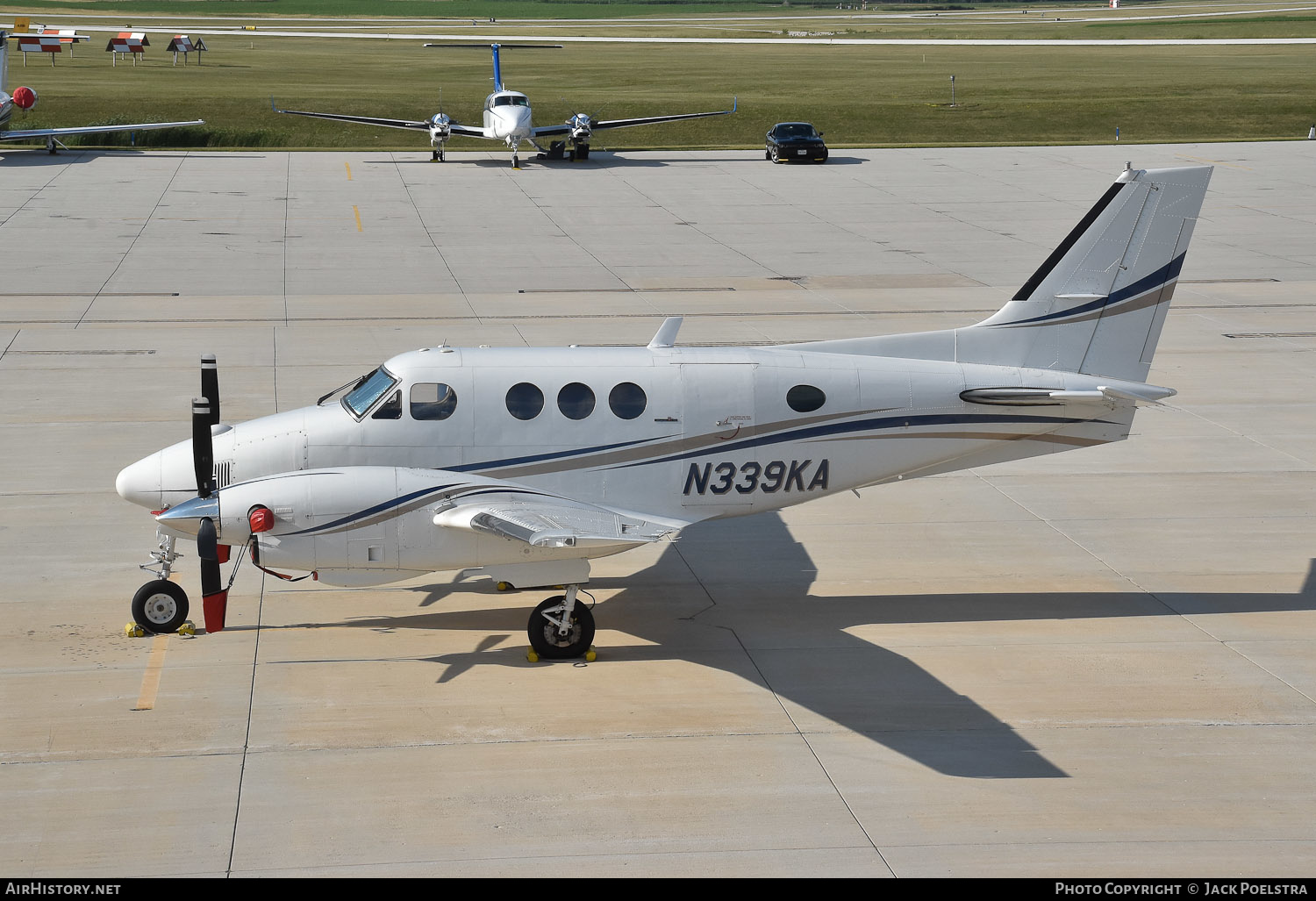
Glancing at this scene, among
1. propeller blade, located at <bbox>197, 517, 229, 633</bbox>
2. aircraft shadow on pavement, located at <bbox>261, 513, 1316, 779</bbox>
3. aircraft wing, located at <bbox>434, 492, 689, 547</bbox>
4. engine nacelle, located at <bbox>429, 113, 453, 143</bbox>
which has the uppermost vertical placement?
engine nacelle, located at <bbox>429, 113, 453, 143</bbox>

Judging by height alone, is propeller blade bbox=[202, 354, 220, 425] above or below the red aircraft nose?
below

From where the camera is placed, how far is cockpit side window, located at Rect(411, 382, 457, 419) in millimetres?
12703

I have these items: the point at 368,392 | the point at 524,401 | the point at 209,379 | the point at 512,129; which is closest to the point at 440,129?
the point at 512,129

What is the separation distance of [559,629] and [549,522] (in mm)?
1032

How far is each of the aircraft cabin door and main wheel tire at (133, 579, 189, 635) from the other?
5009 millimetres

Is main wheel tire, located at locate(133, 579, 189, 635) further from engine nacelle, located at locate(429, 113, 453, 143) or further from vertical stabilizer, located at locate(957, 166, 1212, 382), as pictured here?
engine nacelle, located at locate(429, 113, 453, 143)

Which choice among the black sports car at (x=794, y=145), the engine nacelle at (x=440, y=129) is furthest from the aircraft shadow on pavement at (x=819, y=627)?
the engine nacelle at (x=440, y=129)

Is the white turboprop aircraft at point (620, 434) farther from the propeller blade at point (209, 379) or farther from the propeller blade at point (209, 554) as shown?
the propeller blade at point (209, 379)

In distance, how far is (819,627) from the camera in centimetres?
1321

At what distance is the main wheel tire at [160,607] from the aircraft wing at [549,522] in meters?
2.76

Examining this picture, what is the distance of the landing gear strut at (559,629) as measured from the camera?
1221cm

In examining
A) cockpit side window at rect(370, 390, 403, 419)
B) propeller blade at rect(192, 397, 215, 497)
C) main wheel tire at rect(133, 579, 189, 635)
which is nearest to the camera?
propeller blade at rect(192, 397, 215, 497)

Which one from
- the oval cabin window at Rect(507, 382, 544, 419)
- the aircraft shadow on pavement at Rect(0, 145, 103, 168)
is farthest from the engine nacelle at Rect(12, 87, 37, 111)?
the oval cabin window at Rect(507, 382, 544, 419)
